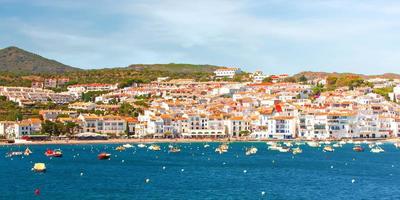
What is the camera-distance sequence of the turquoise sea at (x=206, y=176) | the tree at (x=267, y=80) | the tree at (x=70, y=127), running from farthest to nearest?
the tree at (x=267, y=80)
the tree at (x=70, y=127)
the turquoise sea at (x=206, y=176)

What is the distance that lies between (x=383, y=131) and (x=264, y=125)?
18816 millimetres

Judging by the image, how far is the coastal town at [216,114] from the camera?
10425 centimetres

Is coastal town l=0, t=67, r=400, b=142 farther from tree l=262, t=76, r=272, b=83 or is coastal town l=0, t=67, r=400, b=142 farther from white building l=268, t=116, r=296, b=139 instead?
tree l=262, t=76, r=272, b=83

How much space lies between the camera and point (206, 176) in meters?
51.9

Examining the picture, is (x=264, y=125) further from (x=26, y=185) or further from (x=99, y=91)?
(x=26, y=185)

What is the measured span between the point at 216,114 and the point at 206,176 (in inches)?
2451

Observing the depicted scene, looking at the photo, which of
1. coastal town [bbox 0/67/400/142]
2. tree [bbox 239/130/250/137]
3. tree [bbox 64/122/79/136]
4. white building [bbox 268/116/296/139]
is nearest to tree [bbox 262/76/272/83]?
coastal town [bbox 0/67/400/142]

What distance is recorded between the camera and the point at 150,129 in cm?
10788

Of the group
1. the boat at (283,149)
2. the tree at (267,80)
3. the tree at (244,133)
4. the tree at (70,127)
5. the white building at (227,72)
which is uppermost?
the white building at (227,72)

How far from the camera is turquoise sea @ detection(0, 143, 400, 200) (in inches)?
1650

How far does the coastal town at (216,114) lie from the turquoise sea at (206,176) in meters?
26.3

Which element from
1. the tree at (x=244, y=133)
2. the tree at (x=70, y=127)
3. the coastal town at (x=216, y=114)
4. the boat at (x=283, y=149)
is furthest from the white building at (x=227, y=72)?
the boat at (x=283, y=149)

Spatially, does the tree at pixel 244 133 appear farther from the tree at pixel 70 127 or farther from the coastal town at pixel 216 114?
the tree at pixel 70 127

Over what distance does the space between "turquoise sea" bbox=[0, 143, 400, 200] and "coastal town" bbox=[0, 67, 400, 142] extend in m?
26.3
